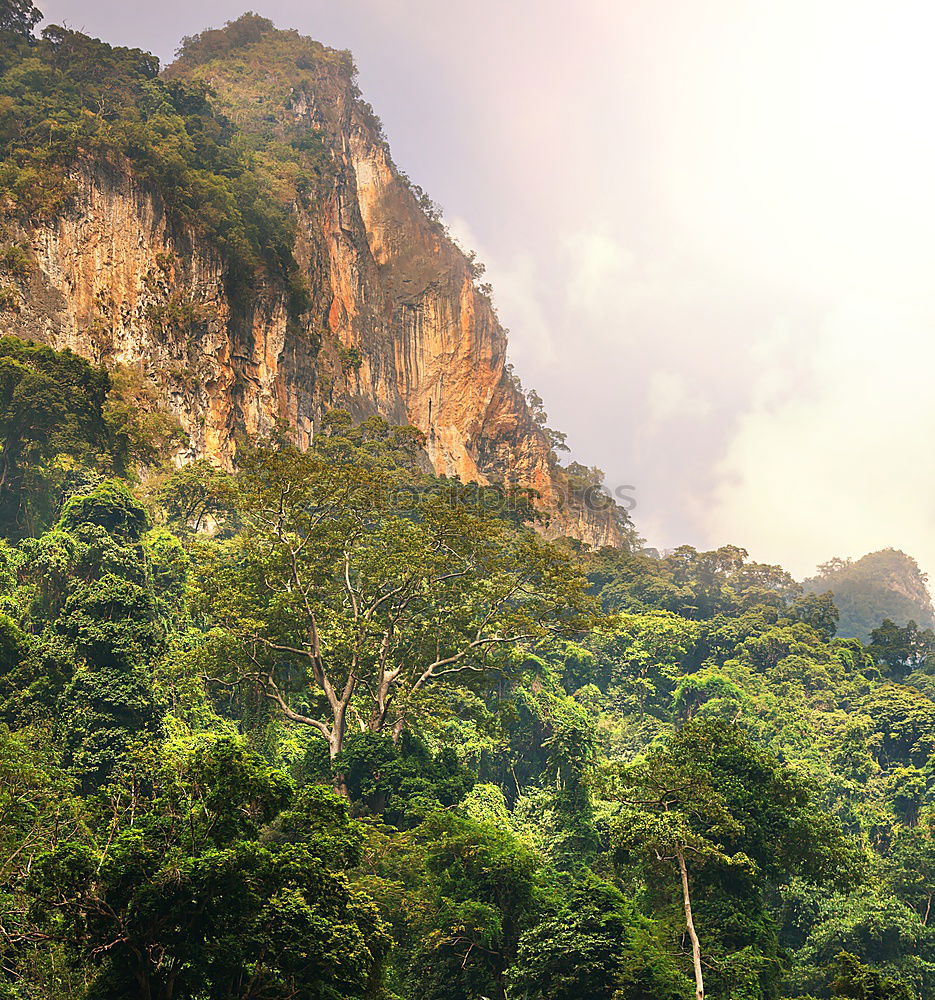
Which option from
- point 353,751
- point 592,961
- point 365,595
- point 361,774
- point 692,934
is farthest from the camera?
point 365,595

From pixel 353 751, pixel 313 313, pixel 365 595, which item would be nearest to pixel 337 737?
pixel 353 751

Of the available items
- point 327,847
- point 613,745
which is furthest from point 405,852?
point 613,745

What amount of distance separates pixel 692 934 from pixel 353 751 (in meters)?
8.67

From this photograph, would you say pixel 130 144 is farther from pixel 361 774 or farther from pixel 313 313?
pixel 361 774

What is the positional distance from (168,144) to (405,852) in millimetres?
33904

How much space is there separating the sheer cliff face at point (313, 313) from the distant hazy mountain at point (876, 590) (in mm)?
37523

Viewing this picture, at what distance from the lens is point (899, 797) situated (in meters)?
31.6

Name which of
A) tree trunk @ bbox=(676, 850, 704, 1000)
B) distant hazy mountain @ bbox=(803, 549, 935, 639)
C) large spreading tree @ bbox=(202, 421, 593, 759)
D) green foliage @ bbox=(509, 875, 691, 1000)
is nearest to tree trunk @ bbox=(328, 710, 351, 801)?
large spreading tree @ bbox=(202, 421, 593, 759)

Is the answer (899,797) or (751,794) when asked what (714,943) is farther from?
(899,797)

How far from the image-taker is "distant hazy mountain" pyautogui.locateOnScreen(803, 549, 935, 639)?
316ft

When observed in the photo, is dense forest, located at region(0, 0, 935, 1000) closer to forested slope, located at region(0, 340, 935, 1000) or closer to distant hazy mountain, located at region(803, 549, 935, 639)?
forested slope, located at region(0, 340, 935, 1000)

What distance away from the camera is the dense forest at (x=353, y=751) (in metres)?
9.96

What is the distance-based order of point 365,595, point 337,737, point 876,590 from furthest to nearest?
point 876,590
point 365,595
point 337,737

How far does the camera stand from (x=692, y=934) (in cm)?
1467
